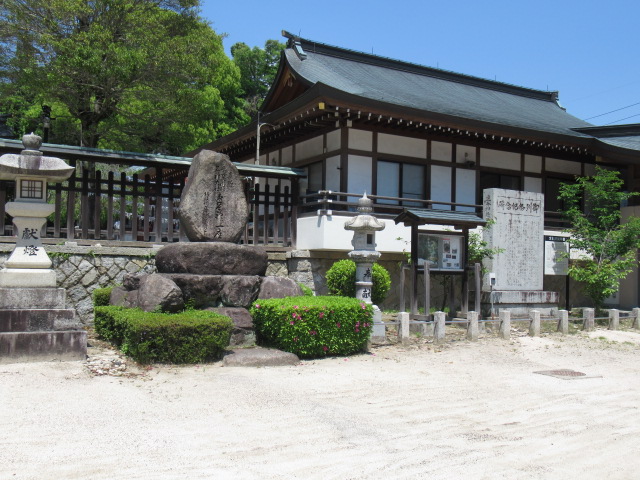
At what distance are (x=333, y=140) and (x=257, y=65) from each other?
2634 centimetres

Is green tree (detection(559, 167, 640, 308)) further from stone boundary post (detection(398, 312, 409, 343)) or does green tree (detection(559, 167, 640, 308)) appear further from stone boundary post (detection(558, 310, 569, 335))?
stone boundary post (detection(398, 312, 409, 343))

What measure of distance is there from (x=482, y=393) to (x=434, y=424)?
185 cm

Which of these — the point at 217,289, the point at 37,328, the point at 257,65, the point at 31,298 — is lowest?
the point at 37,328

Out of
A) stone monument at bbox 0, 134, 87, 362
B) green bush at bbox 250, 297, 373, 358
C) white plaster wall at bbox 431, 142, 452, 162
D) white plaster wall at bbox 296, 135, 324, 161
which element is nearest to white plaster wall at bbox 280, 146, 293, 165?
white plaster wall at bbox 296, 135, 324, 161

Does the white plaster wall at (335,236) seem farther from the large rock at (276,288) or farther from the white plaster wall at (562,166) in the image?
the white plaster wall at (562,166)

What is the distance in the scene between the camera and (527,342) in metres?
12.3

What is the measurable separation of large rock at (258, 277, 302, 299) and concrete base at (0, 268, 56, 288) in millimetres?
3525

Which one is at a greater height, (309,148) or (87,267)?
(309,148)

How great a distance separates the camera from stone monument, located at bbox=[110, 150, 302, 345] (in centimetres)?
995

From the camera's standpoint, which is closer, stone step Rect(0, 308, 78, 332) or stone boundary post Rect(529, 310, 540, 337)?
stone step Rect(0, 308, 78, 332)

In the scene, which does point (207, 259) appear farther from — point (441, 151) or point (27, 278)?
point (441, 151)

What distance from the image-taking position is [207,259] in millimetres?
10266

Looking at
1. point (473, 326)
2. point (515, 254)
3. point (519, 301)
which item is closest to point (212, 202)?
point (473, 326)

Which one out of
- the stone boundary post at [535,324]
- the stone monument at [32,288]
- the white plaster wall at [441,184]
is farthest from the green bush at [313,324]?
the white plaster wall at [441,184]
